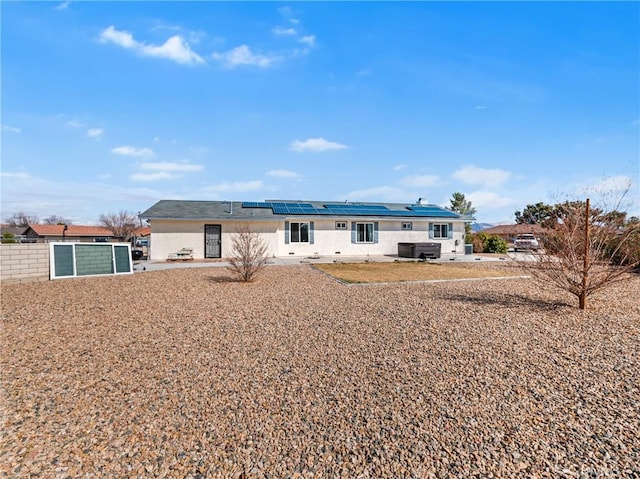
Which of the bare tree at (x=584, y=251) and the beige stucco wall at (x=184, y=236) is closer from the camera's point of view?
the bare tree at (x=584, y=251)

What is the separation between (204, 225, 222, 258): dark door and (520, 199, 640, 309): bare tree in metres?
16.2

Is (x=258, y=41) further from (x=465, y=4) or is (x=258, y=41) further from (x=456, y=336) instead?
(x=456, y=336)

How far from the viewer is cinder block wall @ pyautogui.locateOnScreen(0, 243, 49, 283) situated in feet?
31.8

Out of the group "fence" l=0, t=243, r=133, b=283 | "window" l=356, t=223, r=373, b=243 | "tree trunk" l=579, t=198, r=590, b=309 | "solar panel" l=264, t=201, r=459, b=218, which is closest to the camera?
"tree trunk" l=579, t=198, r=590, b=309

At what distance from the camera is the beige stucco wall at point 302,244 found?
699 inches

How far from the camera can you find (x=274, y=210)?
20609mm

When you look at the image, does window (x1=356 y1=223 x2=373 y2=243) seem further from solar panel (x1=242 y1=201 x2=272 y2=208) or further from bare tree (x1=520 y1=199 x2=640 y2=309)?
bare tree (x1=520 y1=199 x2=640 y2=309)

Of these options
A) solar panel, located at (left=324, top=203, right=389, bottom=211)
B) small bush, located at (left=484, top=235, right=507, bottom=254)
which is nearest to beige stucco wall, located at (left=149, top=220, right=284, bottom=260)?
solar panel, located at (left=324, top=203, right=389, bottom=211)

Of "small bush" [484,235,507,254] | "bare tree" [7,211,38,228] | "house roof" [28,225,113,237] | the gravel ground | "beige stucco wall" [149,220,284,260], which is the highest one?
"bare tree" [7,211,38,228]

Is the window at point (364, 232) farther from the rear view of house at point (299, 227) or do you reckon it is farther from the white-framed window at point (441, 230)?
the white-framed window at point (441, 230)

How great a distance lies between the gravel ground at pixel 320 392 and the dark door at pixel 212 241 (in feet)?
38.5

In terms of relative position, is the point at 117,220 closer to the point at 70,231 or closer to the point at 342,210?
the point at 70,231

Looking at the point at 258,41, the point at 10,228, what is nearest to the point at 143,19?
the point at 258,41

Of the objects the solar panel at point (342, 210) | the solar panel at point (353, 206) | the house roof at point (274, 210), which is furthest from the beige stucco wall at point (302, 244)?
the solar panel at point (353, 206)
